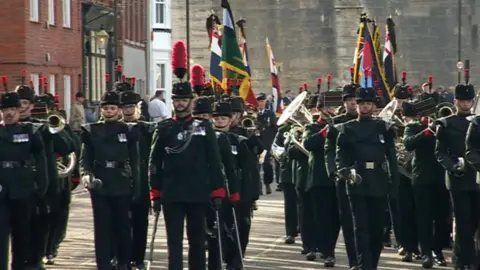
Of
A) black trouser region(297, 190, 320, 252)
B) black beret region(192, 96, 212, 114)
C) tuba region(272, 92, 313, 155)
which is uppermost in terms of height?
black beret region(192, 96, 212, 114)

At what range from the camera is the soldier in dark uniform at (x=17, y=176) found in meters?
14.9

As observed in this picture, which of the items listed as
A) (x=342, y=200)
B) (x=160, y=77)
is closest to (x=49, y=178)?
(x=342, y=200)

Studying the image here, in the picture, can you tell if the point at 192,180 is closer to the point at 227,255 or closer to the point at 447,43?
the point at 227,255

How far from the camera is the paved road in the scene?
58.3ft

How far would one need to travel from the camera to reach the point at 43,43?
4162 centimetres

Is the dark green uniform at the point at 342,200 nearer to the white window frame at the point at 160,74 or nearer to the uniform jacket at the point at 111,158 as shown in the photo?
the uniform jacket at the point at 111,158

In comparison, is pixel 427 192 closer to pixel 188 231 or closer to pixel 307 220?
pixel 307 220

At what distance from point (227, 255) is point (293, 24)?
159 feet

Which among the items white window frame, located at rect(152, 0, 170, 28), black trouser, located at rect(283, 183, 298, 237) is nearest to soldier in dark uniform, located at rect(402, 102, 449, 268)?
black trouser, located at rect(283, 183, 298, 237)

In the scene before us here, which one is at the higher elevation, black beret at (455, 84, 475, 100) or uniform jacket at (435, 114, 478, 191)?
black beret at (455, 84, 475, 100)

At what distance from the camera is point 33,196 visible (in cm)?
1539

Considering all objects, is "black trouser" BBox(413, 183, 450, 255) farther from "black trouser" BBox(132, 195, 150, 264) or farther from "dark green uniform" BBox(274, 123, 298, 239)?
"black trouser" BBox(132, 195, 150, 264)

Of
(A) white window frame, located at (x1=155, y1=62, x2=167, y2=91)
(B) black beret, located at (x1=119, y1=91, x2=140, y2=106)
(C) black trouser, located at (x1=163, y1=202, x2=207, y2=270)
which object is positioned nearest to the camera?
(C) black trouser, located at (x1=163, y1=202, x2=207, y2=270)

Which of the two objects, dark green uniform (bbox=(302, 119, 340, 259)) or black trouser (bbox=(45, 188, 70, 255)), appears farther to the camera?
dark green uniform (bbox=(302, 119, 340, 259))
